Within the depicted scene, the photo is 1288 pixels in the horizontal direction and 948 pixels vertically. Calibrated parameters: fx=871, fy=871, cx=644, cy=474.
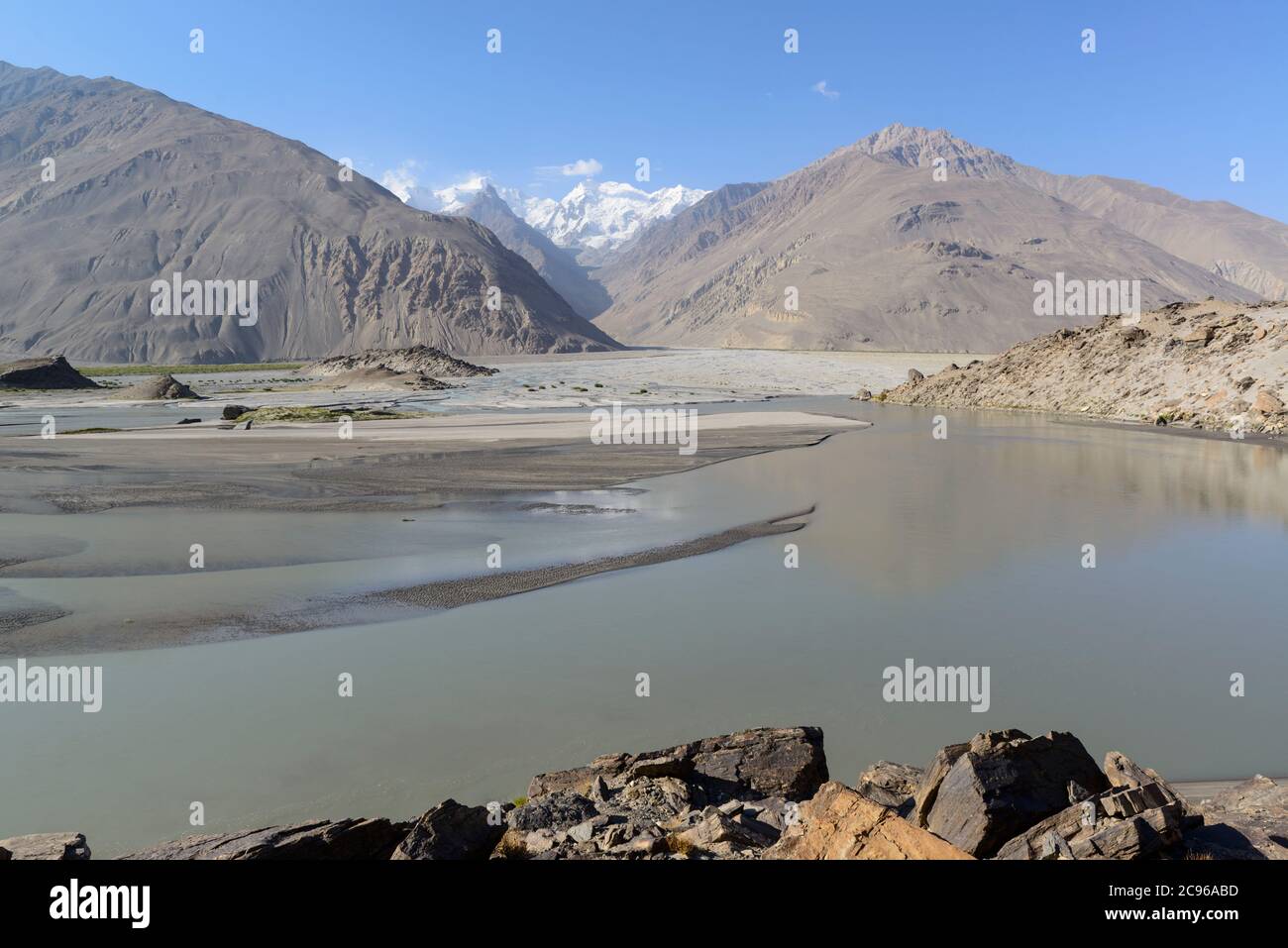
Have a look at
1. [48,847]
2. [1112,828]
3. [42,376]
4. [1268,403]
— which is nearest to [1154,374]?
[1268,403]

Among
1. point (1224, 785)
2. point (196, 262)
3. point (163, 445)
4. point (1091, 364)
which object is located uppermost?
point (196, 262)

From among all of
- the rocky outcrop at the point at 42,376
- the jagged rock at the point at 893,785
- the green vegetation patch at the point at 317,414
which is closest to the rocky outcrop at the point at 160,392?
the rocky outcrop at the point at 42,376

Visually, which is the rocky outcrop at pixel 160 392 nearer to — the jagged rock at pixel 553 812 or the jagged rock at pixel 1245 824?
the jagged rock at pixel 553 812

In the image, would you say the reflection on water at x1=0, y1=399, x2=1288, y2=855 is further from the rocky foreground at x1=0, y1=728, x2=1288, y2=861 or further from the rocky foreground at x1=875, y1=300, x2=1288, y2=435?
the rocky foreground at x1=875, y1=300, x2=1288, y2=435

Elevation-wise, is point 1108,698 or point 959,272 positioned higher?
point 959,272
